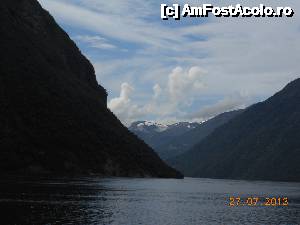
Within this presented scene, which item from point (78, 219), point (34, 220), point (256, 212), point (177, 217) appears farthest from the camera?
point (256, 212)

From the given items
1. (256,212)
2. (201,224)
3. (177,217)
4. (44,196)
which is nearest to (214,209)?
(256,212)

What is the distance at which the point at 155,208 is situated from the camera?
4498 inches

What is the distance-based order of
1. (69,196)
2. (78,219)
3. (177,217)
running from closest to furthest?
(78,219)
(177,217)
(69,196)

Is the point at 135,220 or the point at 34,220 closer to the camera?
the point at 34,220

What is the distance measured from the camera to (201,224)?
90.2m

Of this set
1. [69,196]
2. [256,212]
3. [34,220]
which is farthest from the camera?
[69,196]

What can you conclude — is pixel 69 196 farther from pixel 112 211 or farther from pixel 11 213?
pixel 11 213

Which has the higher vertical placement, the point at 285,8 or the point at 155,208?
the point at 285,8

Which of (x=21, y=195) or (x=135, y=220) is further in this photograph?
(x=21, y=195)

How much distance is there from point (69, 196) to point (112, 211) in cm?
2649

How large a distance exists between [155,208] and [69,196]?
2291cm

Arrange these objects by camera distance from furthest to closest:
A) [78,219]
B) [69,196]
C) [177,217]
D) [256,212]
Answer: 1. [69,196]
2. [256,212]
3. [177,217]
4. [78,219]

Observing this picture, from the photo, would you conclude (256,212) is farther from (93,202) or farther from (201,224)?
(93,202)

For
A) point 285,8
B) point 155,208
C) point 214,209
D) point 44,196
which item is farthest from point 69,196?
point 285,8
